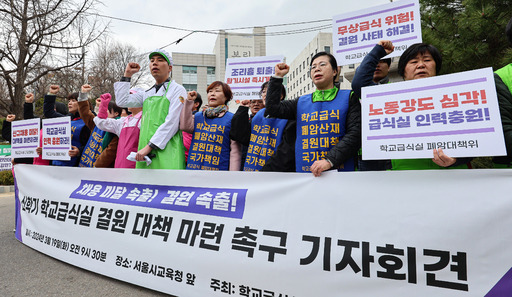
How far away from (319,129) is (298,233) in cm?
81

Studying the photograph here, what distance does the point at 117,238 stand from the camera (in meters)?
2.62

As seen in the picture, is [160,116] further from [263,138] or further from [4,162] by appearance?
[4,162]

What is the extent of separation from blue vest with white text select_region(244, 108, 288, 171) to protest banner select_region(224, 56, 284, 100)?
2.90ft

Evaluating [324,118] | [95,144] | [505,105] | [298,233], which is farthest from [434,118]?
[95,144]

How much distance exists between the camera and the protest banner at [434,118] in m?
1.48

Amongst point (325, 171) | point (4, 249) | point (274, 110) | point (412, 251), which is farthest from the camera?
point (4, 249)

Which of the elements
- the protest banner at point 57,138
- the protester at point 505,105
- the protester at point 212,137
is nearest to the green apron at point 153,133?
the protester at point 212,137

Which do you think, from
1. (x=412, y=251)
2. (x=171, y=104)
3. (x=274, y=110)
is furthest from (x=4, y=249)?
(x=412, y=251)

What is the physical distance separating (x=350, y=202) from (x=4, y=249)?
389 centimetres

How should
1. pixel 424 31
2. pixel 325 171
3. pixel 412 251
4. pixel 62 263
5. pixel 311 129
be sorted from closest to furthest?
pixel 412 251 < pixel 325 171 < pixel 311 129 < pixel 62 263 < pixel 424 31

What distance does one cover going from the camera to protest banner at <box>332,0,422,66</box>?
2.64 metres

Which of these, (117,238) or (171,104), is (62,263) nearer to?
(117,238)

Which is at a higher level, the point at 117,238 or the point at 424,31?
the point at 424,31

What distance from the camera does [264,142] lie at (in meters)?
2.91
